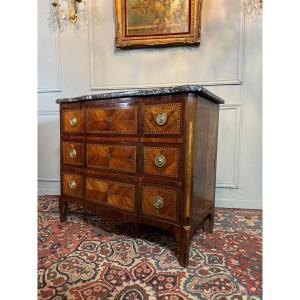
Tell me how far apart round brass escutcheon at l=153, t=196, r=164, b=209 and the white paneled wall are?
1.11 metres

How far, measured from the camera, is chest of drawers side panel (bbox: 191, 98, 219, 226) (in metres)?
1.32

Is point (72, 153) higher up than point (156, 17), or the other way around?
point (156, 17)

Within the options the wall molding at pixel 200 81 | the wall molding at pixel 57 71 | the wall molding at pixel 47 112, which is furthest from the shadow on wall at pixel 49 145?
the wall molding at pixel 200 81

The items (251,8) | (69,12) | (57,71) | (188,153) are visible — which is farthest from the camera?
(57,71)

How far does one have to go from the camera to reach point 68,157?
6.04 ft

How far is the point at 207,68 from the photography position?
2.20m

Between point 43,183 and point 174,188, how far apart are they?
1.98 metres

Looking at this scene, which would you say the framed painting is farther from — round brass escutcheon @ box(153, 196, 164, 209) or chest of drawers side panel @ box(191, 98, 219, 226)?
round brass escutcheon @ box(153, 196, 164, 209)

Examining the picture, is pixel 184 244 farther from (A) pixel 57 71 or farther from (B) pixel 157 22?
(A) pixel 57 71

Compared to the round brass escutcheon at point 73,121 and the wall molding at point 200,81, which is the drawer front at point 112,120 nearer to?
the round brass escutcheon at point 73,121

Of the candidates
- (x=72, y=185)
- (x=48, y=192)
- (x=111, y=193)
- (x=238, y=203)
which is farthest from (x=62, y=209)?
(x=238, y=203)

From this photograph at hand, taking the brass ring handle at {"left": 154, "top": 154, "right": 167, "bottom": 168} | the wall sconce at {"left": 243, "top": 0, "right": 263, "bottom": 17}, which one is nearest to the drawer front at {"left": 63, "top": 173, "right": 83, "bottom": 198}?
the brass ring handle at {"left": 154, "top": 154, "right": 167, "bottom": 168}

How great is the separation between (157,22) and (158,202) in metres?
1.70
